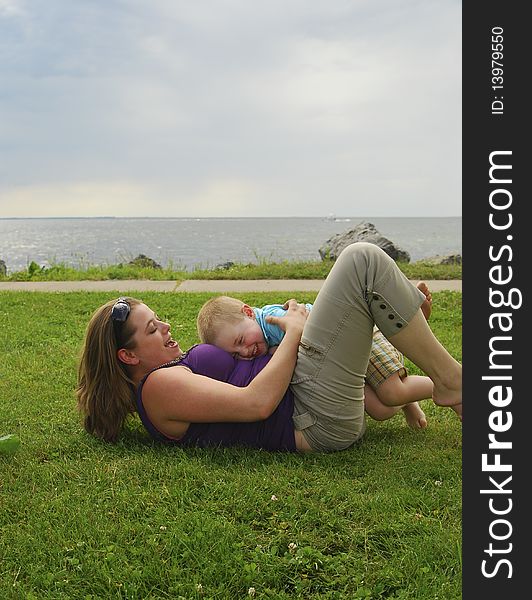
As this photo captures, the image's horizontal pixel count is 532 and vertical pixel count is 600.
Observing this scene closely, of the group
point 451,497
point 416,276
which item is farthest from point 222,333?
point 416,276

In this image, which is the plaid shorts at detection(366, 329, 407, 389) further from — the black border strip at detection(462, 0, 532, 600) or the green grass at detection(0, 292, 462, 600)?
the black border strip at detection(462, 0, 532, 600)

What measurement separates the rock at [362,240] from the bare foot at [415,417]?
8617 millimetres

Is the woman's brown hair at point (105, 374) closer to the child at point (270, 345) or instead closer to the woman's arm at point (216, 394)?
the woman's arm at point (216, 394)

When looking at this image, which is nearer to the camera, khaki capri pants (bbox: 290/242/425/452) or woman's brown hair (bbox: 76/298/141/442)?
khaki capri pants (bbox: 290/242/425/452)

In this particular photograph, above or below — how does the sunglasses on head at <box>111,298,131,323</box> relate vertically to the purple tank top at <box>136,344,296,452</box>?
above

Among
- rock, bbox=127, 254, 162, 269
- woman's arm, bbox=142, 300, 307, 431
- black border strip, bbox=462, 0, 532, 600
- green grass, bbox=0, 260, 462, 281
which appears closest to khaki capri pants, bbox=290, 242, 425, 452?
woman's arm, bbox=142, 300, 307, 431

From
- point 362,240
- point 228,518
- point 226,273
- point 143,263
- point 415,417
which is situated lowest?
point 228,518

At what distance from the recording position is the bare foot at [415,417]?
4.15m

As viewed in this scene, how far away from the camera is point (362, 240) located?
13875 mm

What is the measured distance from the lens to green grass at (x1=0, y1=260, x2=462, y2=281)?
10477 millimetres

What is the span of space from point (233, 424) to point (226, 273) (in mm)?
7297

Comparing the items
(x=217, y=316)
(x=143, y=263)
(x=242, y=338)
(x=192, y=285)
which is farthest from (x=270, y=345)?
(x=143, y=263)

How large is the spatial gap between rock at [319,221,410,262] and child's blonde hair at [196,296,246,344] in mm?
9026

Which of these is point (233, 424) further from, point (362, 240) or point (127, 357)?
point (362, 240)
